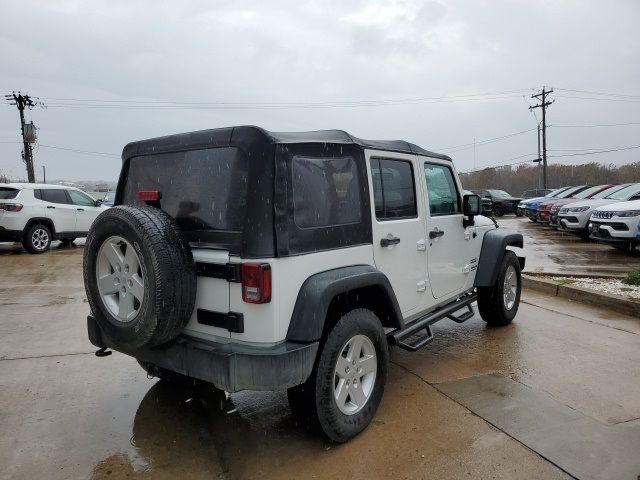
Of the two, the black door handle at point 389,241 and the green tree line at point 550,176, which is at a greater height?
the green tree line at point 550,176

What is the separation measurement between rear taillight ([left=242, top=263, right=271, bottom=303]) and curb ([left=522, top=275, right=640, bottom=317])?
17.6 feet

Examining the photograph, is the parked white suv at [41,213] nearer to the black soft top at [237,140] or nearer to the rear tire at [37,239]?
the rear tire at [37,239]

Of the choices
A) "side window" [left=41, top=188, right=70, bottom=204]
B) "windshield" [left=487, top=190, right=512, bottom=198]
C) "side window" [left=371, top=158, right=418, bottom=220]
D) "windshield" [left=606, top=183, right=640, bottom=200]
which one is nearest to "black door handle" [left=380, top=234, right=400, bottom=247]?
"side window" [left=371, top=158, right=418, bottom=220]

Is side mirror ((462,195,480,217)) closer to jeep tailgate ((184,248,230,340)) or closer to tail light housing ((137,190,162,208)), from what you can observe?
jeep tailgate ((184,248,230,340))

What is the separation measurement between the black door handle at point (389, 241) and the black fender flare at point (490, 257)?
191cm

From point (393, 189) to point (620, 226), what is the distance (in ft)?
30.4

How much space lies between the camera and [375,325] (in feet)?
10.4

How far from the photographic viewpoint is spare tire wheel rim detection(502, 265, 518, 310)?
5.39 meters

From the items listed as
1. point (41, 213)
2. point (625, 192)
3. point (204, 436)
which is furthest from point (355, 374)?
point (625, 192)

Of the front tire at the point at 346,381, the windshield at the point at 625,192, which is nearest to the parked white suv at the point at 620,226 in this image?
the windshield at the point at 625,192

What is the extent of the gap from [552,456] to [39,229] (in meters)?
12.5

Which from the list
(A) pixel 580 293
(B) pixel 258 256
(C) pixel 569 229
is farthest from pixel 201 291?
(C) pixel 569 229

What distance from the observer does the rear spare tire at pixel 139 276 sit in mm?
2588

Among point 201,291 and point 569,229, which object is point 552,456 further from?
point 569,229
